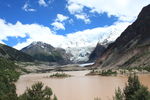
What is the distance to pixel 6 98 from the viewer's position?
30469 mm

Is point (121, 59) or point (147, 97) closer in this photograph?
point (147, 97)

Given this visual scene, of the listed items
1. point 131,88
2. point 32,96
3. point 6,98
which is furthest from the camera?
point 32,96

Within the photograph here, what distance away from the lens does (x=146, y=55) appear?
518 ft

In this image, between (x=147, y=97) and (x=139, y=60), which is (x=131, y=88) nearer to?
(x=147, y=97)

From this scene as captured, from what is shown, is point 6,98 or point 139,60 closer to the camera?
point 6,98

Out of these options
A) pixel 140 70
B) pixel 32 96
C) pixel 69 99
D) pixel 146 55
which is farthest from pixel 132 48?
pixel 32 96

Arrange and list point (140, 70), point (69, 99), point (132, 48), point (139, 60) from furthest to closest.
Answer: point (132, 48) → point (139, 60) → point (140, 70) → point (69, 99)

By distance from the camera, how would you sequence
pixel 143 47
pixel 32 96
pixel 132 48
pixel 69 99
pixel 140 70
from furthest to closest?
pixel 132 48 < pixel 143 47 < pixel 140 70 < pixel 69 99 < pixel 32 96

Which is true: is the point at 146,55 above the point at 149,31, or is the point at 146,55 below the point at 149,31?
below

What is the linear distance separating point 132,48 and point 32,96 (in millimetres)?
Result: 161820

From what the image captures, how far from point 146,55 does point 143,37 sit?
39155mm

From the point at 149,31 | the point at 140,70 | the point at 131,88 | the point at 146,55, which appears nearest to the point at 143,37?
the point at 149,31

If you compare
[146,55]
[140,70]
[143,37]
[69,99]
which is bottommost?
[69,99]

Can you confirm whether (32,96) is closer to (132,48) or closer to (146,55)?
(146,55)
